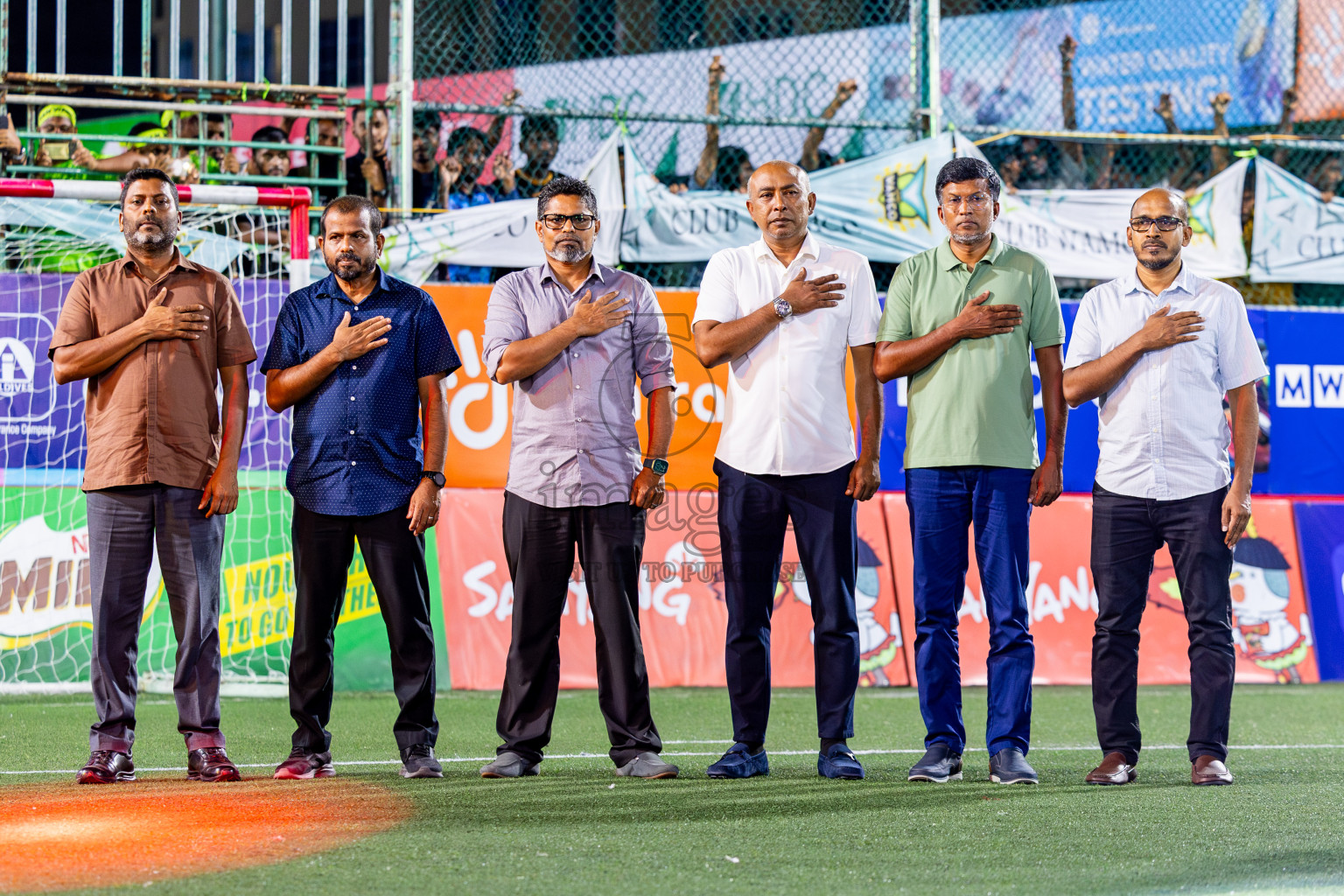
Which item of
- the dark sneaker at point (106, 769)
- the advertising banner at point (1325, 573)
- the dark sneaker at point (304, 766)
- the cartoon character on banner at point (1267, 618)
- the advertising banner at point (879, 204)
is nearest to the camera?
the dark sneaker at point (106, 769)

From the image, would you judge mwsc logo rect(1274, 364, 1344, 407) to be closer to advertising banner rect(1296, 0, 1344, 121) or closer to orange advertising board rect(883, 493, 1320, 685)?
orange advertising board rect(883, 493, 1320, 685)

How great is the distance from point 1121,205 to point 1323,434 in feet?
6.65

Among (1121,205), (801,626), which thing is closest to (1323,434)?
(1121,205)

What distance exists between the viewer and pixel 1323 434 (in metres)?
9.56

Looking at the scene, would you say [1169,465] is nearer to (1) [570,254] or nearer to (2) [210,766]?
(1) [570,254]

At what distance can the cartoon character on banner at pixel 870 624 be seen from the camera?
831 centimetres

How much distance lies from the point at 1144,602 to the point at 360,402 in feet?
9.18

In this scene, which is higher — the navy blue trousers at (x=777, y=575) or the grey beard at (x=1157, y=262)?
the grey beard at (x=1157, y=262)

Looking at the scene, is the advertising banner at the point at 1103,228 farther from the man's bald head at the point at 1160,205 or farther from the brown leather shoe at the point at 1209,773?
the brown leather shoe at the point at 1209,773

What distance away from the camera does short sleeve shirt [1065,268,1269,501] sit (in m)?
4.96

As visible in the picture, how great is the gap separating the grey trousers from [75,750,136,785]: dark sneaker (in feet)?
0.25

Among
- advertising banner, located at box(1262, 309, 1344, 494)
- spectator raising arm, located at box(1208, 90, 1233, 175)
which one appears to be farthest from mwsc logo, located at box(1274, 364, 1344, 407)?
spectator raising arm, located at box(1208, 90, 1233, 175)

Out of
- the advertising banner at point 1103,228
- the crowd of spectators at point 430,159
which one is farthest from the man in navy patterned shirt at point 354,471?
the advertising banner at point 1103,228

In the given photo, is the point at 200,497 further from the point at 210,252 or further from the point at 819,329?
the point at 210,252
